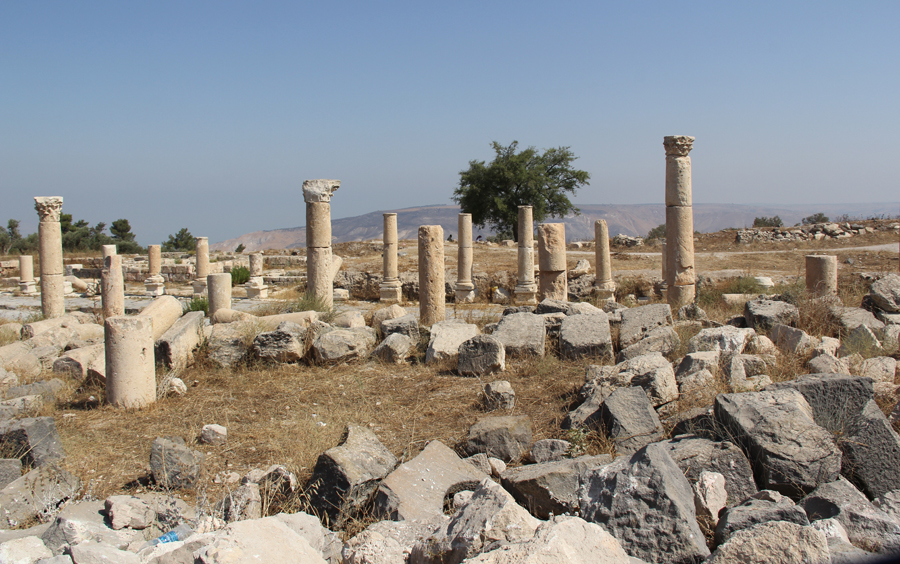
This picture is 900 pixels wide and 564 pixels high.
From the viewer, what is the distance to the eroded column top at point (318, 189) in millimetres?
12086

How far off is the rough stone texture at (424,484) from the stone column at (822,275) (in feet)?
27.5

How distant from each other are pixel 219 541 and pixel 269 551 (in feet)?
0.78

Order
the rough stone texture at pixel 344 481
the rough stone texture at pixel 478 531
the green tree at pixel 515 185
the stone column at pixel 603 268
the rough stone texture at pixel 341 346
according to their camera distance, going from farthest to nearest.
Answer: the green tree at pixel 515 185 → the stone column at pixel 603 268 → the rough stone texture at pixel 341 346 → the rough stone texture at pixel 344 481 → the rough stone texture at pixel 478 531

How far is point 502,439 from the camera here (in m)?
5.20

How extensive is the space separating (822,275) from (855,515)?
838 centimetres

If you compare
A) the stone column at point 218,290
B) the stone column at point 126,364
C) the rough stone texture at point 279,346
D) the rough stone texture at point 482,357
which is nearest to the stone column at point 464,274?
the stone column at point 218,290

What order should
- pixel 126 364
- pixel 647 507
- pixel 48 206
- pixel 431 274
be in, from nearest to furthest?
pixel 647 507 → pixel 126 364 → pixel 431 274 → pixel 48 206

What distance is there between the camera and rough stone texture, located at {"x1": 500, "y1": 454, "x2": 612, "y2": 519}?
405cm

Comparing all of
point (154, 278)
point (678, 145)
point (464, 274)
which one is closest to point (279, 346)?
point (678, 145)

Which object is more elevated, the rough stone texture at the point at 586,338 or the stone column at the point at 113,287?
the stone column at the point at 113,287

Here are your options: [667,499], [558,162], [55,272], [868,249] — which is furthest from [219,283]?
[558,162]

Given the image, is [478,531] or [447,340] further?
[447,340]

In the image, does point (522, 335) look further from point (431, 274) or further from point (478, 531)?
point (478, 531)

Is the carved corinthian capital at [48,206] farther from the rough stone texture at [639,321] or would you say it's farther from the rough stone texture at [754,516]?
the rough stone texture at [754,516]
